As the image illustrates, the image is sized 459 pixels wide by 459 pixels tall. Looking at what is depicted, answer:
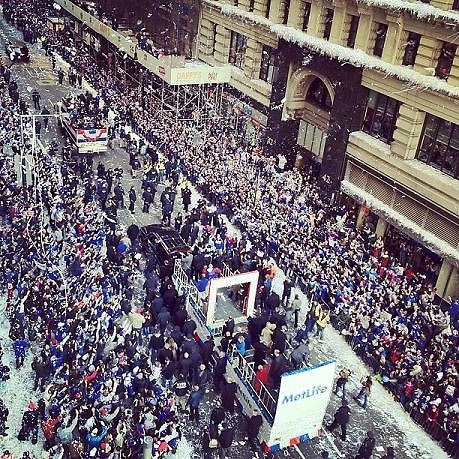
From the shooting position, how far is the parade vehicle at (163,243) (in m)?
23.7

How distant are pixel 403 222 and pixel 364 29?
8893 mm

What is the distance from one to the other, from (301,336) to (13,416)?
30.5ft

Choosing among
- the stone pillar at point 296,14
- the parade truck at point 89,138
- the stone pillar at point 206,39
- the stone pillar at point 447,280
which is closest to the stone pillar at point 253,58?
the stone pillar at point 296,14

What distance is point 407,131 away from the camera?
2633cm

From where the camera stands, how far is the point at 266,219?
2739 cm

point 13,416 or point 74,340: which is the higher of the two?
point 74,340

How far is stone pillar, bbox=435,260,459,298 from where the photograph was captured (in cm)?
2466

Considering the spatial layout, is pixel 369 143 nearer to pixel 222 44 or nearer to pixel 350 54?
pixel 350 54

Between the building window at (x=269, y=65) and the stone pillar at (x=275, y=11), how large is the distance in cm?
168

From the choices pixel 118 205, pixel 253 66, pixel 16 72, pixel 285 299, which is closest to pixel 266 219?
pixel 285 299

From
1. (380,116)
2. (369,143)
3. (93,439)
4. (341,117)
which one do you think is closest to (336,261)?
(369,143)

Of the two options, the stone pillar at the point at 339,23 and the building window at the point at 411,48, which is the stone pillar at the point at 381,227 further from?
the stone pillar at the point at 339,23

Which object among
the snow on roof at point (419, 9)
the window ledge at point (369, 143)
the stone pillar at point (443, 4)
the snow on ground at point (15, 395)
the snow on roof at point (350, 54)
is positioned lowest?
the snow on ground at point (15, 395)

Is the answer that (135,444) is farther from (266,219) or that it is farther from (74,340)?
(266,219)
